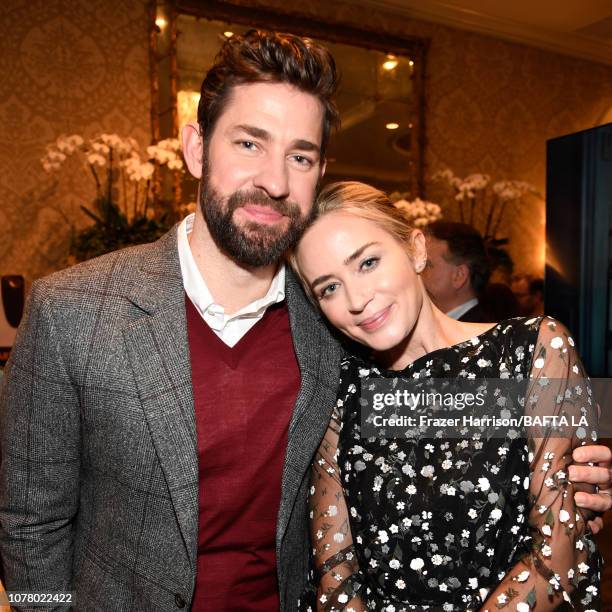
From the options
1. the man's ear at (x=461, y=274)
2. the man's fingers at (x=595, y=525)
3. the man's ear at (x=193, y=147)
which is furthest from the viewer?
the man's ear at (x=461, y=274)

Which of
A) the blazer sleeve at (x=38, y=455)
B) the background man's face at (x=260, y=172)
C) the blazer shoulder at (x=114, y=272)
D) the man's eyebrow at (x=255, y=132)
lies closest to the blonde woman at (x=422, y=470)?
the background man's face at (x=260, y=172)

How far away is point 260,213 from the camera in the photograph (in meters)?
1.55

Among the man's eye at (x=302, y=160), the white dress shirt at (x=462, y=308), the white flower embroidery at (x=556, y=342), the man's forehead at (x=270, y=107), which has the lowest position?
the white dress shirt at (x=462, y=308)

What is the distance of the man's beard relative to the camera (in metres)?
1.55

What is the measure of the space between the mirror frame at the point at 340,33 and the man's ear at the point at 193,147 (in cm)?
309

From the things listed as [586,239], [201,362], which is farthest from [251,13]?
[201,362]

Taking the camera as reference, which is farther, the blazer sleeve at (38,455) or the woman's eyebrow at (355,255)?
the woman's eyebrow at (355,255)

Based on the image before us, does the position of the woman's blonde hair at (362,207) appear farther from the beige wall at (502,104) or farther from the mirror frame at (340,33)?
the beige wall at (502,104)

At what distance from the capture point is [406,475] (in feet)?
5.11

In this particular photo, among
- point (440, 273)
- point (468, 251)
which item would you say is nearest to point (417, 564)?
point (440, 273)

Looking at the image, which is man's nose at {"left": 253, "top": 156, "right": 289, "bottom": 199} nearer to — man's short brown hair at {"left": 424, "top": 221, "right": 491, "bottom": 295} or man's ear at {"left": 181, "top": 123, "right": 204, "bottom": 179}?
man's ear at {"left": 181, "top": 123, "right": 204, "bottom": 179}

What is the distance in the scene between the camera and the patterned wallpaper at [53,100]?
4230 mm

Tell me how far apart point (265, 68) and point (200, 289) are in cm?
55

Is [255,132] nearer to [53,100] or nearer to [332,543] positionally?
[332,543]
